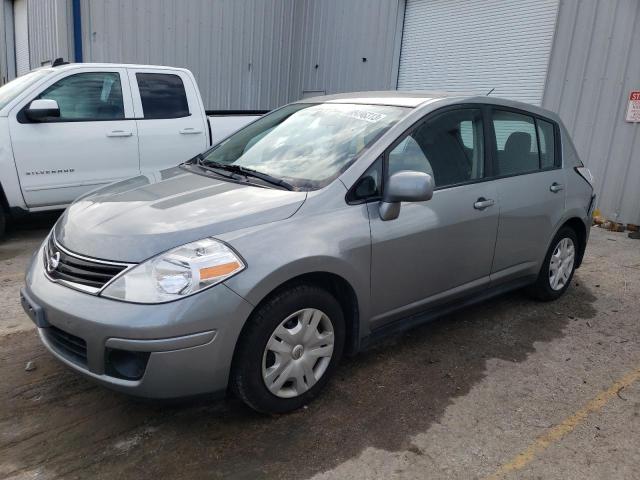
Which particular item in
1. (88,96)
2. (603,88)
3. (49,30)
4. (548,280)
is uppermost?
(49,30)

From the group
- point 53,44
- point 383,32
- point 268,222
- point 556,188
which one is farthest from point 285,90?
point 268,222

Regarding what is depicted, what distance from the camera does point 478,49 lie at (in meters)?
9.22

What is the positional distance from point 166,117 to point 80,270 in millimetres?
4105

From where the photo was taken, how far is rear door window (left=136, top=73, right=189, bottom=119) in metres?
6.14

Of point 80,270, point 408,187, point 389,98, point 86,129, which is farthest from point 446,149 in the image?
point 86,129

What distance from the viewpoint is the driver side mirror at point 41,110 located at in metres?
5.25

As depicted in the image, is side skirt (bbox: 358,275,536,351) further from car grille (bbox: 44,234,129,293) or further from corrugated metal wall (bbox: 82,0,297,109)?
corrugated metal wall (bbox: 82,0,297,109)

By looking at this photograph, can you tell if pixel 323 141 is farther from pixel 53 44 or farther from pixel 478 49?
pixel 53 44

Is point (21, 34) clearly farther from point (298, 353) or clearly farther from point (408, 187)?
point (298, 353)

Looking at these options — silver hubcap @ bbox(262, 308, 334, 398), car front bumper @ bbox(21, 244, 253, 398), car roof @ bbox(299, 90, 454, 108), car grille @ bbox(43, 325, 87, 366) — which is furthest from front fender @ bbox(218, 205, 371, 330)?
car roof @ bbox(299, 90, 454, 108)

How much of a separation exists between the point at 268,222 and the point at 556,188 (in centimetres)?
266

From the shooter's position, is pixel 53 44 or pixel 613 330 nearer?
pixel 613 330

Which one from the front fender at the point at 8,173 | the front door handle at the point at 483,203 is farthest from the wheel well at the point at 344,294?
the front fender at the point at 8,173

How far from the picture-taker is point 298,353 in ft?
8.99
